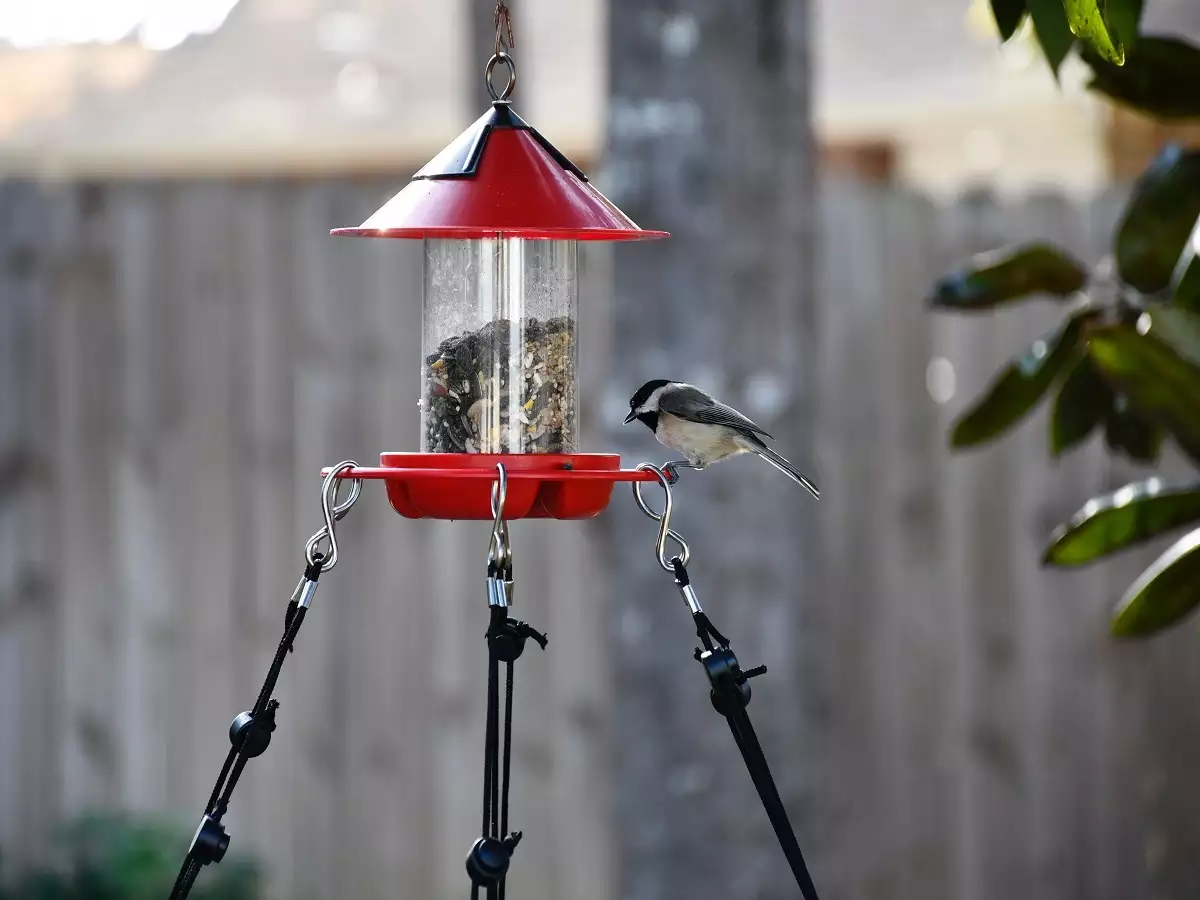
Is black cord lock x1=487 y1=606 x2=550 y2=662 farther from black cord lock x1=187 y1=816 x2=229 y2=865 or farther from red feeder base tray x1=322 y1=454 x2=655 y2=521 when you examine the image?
black cord lock x1=187 y1=816 x2=229 y2=865

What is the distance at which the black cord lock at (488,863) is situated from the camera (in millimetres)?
1738

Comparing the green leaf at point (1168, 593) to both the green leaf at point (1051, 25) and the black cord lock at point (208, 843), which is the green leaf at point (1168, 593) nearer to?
the green leaf at point (1051, 25)

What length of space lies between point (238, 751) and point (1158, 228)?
173 centimetres

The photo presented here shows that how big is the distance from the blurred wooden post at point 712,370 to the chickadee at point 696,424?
1.36 ft

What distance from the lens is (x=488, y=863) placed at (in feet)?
5.73

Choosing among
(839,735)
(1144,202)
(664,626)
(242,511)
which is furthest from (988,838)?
(1144,202)

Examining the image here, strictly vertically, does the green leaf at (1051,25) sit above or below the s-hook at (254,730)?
above

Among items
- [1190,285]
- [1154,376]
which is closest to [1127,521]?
[1154,376]

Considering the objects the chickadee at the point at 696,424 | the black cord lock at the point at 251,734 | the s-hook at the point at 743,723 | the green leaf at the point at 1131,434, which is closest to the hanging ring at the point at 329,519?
the black cord lock at the point at 251,734

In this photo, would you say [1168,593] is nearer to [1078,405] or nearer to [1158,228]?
[1078,405]

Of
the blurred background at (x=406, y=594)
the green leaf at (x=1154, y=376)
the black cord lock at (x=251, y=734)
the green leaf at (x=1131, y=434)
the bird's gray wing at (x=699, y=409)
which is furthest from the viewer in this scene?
the blurred background at (x=406, y=594)

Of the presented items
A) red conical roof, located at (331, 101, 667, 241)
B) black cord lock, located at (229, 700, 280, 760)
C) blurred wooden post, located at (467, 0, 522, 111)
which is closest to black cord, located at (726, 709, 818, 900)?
black cord lock, located at (229, 700, 280, 760)

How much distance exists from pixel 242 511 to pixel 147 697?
642 mm

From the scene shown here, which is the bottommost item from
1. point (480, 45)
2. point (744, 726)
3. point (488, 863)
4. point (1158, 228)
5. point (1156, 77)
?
point (488, 863)
